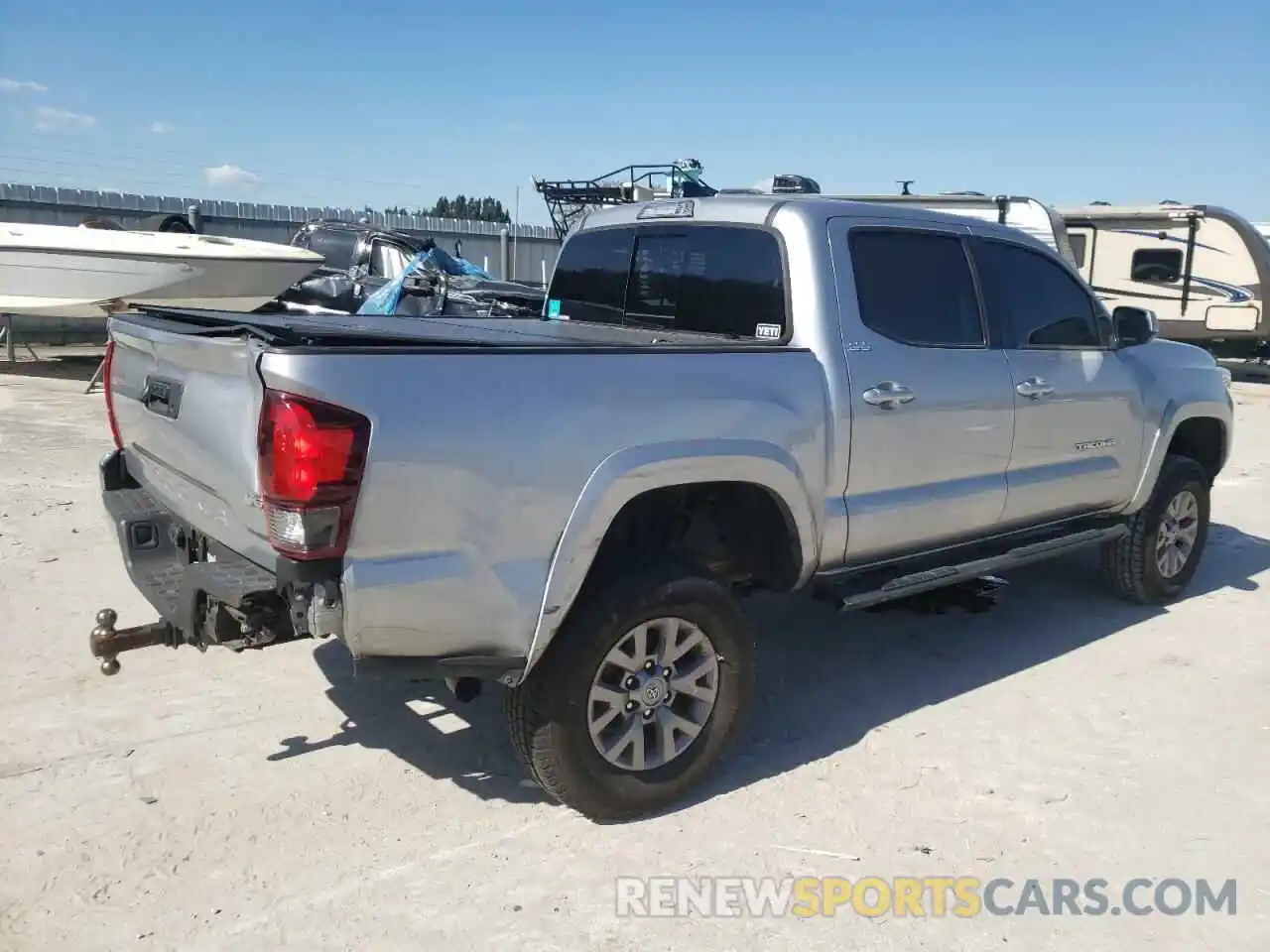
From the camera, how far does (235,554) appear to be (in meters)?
3.06

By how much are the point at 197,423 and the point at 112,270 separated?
10623 millimetres

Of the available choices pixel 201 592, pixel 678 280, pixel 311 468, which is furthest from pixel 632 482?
pixel 678 280

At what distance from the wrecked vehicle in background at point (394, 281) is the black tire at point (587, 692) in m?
6.64

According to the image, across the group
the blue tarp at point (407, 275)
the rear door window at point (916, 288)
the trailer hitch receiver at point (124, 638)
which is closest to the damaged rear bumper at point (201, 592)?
the trailer hitch receiver at point (124, 638)

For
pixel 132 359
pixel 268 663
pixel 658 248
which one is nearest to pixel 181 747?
pixel 268 663

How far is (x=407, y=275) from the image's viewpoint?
1105cm

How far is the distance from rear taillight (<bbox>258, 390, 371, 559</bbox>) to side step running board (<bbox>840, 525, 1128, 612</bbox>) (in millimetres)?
1961

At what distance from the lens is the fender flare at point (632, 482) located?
10.00ft

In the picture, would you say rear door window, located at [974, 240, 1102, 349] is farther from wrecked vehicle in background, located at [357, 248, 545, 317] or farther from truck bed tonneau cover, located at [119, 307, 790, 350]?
wrecked vehicle in background, located at [357, 248, 545, 317]

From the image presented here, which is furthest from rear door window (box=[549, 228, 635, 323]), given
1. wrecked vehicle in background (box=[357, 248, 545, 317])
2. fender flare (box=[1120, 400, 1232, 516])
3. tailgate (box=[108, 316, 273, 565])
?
wrecked vehicle in background (box=[357, 248, 545, 317])

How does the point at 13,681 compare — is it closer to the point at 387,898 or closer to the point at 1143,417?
the point at 387,898

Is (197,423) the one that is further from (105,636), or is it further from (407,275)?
(407,275)

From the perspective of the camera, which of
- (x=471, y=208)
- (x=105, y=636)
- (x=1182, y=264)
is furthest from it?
(x=471, y=208)

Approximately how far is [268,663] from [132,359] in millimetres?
1469
